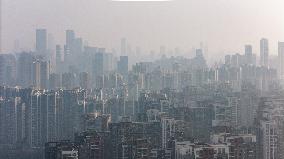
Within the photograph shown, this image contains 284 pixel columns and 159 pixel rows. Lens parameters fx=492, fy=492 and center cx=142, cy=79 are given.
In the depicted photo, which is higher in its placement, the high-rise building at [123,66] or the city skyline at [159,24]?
the city skyline at [159,24]

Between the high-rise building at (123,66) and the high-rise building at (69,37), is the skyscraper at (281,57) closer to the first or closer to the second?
the high-rise building at (123,66)

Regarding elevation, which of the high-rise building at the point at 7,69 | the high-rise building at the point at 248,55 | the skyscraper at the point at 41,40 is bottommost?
the high-rise building at the point at 7,69

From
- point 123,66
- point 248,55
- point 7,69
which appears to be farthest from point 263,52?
point 7,69

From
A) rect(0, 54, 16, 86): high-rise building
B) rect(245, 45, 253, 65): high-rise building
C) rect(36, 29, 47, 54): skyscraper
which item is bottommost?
rect(0, 54, 16, 86): high-rise building

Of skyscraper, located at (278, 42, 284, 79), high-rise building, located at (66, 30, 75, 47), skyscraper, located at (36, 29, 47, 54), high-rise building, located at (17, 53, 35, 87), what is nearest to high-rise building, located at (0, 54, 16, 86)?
high-rise building, located at (17, 53, 35, 87)

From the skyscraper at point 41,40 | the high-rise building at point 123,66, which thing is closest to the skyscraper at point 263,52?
the high-rise building at point 123,66

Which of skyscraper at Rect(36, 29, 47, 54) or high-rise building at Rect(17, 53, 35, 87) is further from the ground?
skyscraper at Rect(36, 29, 47, 54)

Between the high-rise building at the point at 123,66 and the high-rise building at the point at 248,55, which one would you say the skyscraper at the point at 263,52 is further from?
the high-rise building at the point at 123,66

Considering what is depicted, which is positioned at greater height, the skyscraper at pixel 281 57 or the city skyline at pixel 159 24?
the city skyline at pixel 159 24

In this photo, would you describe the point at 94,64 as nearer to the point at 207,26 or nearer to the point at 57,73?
the point at 57,73

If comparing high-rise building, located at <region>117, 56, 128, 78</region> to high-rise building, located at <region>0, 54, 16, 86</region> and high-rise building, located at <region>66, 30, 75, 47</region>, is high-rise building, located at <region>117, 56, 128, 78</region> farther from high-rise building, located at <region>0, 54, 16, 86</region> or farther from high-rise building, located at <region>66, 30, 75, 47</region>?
high-rise building, located at <region>0, 54, 16, 86</region>

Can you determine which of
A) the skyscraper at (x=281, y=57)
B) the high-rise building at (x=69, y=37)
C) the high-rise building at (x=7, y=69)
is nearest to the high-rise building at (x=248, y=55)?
the skyscraper at (x=281, y=57)
